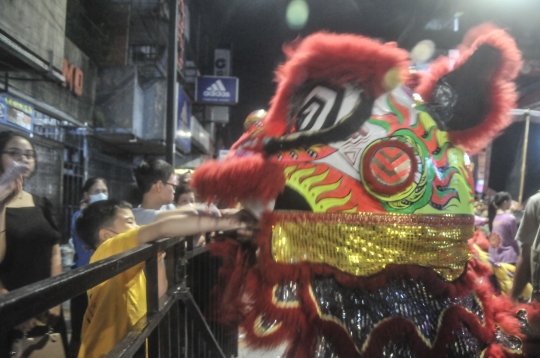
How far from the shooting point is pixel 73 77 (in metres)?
8.98

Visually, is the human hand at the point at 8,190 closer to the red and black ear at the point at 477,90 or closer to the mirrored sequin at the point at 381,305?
the mirrored sequin at the point at 381,305

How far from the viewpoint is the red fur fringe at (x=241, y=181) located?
1.47m

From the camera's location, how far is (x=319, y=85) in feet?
5.02

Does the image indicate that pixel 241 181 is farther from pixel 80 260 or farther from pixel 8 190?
pixel 80 260

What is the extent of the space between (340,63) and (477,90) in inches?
19.0

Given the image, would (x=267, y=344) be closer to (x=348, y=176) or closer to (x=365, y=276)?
(x=365, y=276)

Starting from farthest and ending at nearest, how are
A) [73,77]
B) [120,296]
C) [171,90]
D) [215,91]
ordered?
[215,91]
[73,77]
[171,90]
[120,296]

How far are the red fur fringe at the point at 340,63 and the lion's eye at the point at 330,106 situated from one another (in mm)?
36

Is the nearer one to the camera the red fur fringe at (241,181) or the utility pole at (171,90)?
the red fur fringe at (241,181)

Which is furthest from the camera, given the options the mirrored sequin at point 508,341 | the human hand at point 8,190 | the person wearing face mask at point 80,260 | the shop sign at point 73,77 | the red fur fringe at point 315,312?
the shop sign at point 73,77

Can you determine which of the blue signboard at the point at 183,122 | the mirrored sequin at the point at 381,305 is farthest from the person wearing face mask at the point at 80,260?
the blue signboard at the point at 183,122

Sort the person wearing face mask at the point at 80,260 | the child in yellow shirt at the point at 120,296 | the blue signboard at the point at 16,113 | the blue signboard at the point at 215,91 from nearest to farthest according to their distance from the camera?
the child in yellow shirt at the point at 120,296, the person wearing face mask at the point at 80,260, the blue signboard at the point at 16,113, the blue signboard at the point at 215,91

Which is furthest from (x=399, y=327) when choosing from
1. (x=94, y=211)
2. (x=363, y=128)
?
(x=94, y=211)

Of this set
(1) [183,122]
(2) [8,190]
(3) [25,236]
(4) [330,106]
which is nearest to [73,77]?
(1) [183,122]
